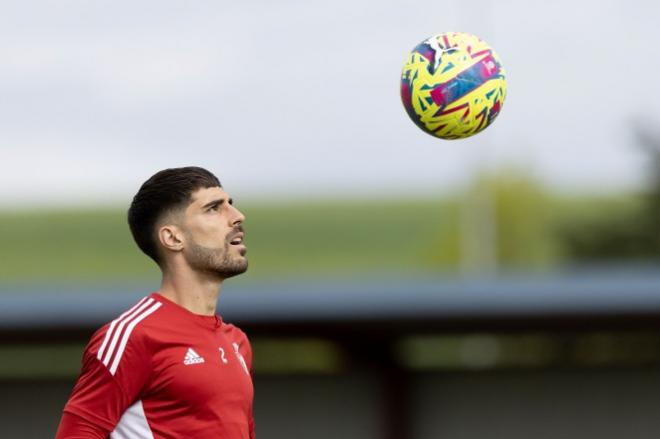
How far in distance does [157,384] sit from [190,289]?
49 centimetres

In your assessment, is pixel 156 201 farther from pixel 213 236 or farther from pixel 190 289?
pixel 190 289

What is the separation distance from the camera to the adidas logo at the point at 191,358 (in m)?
5.45

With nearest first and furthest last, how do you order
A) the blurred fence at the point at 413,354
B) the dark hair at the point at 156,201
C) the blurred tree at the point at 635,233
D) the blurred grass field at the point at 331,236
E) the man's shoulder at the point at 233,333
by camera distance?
the dark hair at the point at 156,201 < the man's shoulder at the point at 233,333 < the blurred fence at the point at 413,354 < the blurred tree at the point at 635,233 < the blurred grass field at the point at 331,236

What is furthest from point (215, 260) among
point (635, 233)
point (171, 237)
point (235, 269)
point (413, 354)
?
point (635, 233)

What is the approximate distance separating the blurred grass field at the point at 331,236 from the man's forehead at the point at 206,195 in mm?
47069

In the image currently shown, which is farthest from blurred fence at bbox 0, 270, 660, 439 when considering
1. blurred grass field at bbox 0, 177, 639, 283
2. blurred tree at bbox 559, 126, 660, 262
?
blurred grass field at bbox 0, 177, 639, 283

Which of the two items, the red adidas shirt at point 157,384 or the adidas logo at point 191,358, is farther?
the adidas logo at point 191,358

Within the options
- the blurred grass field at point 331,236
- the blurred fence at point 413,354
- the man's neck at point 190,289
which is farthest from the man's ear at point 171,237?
the blurred grass field at point 331,236

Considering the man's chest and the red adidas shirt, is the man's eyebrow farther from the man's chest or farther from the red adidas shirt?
the man's chest

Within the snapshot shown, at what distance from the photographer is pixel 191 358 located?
5.47 metres

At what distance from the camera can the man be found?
527 cm

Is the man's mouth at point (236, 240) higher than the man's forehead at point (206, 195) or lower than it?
lower

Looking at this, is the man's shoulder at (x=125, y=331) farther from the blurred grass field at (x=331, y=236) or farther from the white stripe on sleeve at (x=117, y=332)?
the blurred grass field at (x=331, y=236)

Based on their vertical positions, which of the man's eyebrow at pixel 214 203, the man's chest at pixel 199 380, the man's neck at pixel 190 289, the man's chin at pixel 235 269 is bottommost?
the man's chest at pixel 199 380
